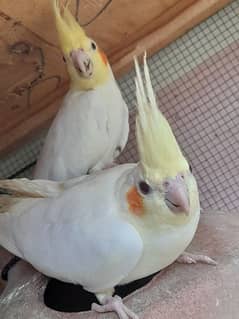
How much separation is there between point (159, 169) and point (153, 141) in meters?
0.04

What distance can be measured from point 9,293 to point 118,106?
43cm

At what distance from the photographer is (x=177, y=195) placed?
0.93 m

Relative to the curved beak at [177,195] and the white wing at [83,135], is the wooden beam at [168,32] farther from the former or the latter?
the curved beak at [177,195]

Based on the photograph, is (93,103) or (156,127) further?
(93,103)

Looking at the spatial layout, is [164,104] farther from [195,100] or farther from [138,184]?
[138,184]

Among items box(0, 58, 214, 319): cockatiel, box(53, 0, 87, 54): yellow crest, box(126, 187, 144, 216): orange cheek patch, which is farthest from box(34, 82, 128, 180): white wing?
box(126, 187, 144, 216): orange cheek patch

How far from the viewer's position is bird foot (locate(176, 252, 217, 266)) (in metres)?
1.01

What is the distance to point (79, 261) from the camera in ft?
3.32

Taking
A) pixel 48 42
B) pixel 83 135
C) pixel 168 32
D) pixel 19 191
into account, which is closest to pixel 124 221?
pixel 19 191

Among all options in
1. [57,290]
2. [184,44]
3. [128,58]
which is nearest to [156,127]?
[57,290]

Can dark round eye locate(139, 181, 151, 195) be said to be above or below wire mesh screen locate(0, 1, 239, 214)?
above

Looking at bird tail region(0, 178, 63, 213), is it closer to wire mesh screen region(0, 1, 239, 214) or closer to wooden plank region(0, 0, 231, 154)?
wooden plank region(0, 0, 231, 154)

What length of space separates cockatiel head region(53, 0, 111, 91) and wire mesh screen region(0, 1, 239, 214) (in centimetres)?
27

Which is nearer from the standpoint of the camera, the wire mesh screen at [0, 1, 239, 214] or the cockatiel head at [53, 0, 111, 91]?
the cockatiel head at [53, 0, 111, 91]
